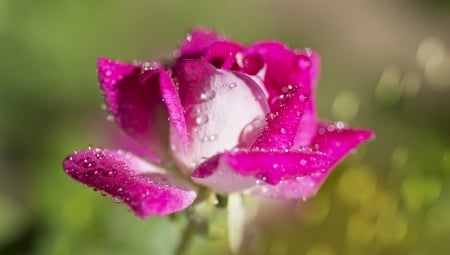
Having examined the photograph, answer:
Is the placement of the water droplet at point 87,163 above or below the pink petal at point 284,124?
below

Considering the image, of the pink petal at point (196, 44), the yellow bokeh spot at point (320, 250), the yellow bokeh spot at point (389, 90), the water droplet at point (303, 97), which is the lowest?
the yellow bokeh spot at point (320, 250)

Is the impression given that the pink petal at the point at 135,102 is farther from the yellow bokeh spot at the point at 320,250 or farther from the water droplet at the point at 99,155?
the yellow bokeh spot at the point at 320,250

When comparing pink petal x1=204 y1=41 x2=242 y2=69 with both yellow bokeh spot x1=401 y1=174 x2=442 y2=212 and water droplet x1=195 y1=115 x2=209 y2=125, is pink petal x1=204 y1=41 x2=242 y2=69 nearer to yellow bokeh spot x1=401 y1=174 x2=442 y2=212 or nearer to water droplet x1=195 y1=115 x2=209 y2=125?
water droplet x1=195 y1=115 x2=209 y2=125

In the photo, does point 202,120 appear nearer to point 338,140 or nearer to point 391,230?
point 338,140

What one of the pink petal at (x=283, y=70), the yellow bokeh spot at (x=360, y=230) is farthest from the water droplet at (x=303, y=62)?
the yellow bokeh spot at (x=360, y=230)

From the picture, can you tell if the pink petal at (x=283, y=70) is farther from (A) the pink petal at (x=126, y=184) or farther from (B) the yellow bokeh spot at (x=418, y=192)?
(B) the yellow bokeh spot at (x=418, y=192)

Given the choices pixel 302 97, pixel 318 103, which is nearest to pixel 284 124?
pixel 302 97

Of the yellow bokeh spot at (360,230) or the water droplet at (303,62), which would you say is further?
the yellow bokeh spot at (360,230)

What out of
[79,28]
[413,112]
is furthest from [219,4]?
[413,112]
